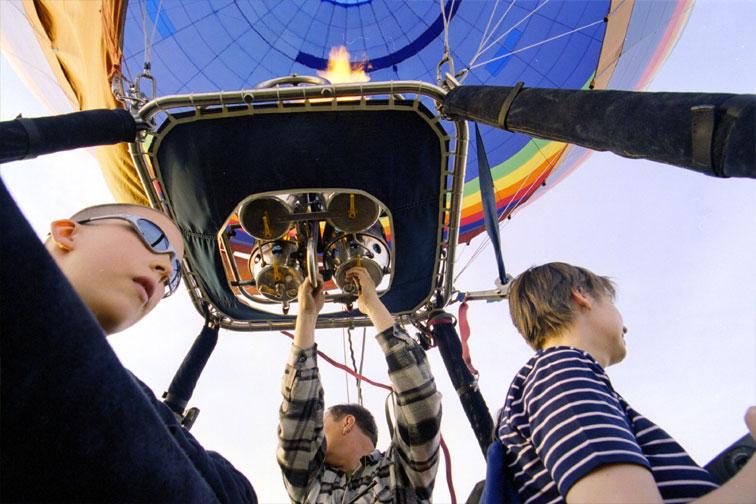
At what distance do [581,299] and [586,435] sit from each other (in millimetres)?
512

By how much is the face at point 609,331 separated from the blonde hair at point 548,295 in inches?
1.9

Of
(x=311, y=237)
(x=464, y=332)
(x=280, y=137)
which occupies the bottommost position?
(x=464, y=332)

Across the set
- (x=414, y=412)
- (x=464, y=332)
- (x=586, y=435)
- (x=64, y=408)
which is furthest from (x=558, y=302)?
(x=464, y=332)

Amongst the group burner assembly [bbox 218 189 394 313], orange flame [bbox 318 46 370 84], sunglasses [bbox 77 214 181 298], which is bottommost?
sunglasses [bbox 77 214 181 298]

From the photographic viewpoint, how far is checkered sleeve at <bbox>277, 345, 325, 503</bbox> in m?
1.92

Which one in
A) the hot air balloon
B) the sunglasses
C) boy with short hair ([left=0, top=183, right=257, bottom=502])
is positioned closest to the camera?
boy with short hair ([left=0, top=183, right=257, bottom=502])

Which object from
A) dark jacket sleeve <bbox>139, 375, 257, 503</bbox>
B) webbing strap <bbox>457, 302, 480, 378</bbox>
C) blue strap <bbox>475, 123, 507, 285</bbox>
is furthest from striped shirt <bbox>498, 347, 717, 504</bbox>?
webbing strap <bbox>457, 302, 480, 378</bbox>

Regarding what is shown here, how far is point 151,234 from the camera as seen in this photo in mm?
1042

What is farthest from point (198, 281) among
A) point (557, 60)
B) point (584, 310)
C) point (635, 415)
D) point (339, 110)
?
point (557, 60)

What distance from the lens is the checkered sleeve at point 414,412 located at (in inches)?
71.8

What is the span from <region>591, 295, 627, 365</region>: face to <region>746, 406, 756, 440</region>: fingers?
0.39 m

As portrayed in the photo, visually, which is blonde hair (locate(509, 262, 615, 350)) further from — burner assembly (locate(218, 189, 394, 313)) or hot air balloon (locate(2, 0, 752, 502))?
burner assembly (locate(218, 189, 394, 313))

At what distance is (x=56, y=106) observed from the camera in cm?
454

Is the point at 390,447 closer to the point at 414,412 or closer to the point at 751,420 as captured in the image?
the point at 414,412
